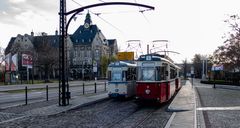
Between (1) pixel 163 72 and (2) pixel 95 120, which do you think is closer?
(2) pixel 95 120

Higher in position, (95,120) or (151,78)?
(151,78)

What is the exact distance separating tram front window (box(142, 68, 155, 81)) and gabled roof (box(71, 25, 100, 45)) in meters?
101

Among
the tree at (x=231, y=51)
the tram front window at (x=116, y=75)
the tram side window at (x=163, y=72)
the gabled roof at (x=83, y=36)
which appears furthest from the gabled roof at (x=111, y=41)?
the tram side window at (x=163, y=72)

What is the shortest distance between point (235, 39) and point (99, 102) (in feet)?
103

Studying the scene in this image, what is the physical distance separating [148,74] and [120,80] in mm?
4977

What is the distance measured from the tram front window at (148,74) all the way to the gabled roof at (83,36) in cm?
10126

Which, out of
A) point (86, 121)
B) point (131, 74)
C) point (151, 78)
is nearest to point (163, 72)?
point (151, 78)

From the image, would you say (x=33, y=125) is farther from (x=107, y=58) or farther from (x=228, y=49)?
(x=107, y=58)

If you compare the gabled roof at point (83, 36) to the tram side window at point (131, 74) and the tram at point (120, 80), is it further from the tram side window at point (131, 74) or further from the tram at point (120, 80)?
the tram at point (120, 80)

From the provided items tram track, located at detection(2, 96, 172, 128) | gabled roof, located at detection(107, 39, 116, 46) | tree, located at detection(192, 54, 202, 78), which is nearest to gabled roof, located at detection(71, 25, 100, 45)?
gabled roof, located at detection(107, 39, 116, 46)

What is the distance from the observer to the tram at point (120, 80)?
26.6 metres

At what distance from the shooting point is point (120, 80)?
26.8 meters

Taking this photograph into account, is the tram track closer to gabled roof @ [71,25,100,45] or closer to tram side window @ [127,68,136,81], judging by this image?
tram side window @ [127,68,136,81]

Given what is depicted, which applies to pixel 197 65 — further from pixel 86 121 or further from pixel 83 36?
pixel 86 121
